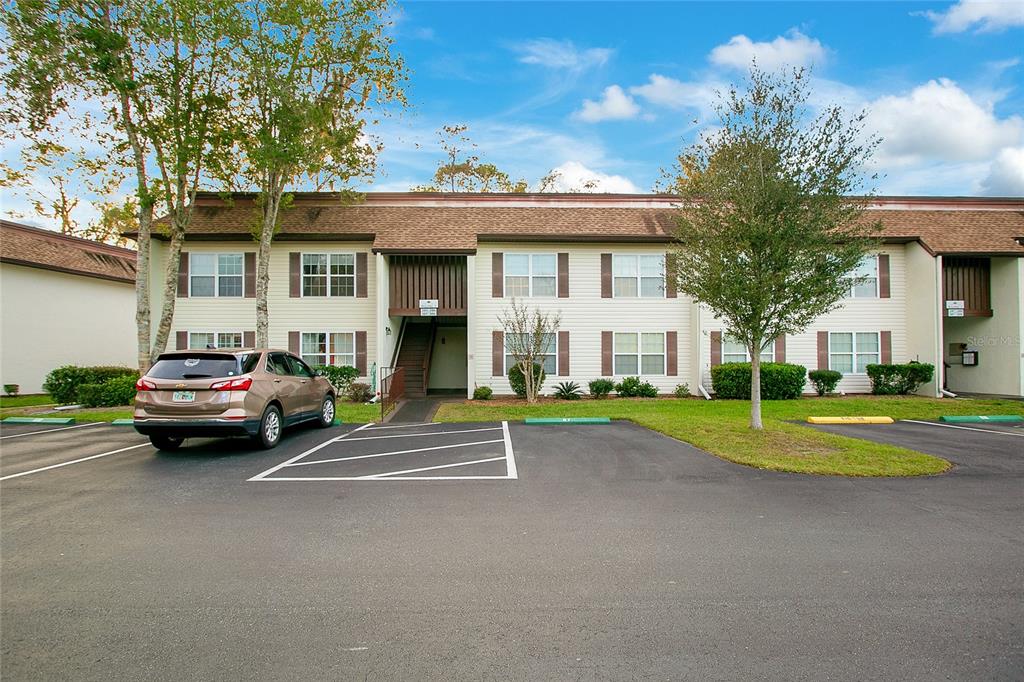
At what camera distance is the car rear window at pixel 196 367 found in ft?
29.3

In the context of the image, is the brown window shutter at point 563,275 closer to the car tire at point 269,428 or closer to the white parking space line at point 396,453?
the white parking space line at point 396,453

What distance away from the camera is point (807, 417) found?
45.4 feet

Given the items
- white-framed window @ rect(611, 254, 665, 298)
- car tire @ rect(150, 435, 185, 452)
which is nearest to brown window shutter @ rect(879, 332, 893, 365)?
white-framed window @ rect(611, 254, 665, 298)

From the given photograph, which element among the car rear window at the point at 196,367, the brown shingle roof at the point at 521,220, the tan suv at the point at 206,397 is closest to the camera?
the tan suv at the point at 206,397

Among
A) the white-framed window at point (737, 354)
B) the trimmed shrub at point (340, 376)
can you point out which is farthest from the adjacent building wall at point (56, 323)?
the white-framed window at point (737, 354)

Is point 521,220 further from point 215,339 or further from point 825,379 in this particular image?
point 825,379

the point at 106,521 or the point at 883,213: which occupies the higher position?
the point at 883,213

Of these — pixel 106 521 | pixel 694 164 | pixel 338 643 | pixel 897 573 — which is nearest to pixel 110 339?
pixel 106 521

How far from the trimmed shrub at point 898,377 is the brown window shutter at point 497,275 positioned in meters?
12.7

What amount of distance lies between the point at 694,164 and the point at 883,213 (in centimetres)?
1325

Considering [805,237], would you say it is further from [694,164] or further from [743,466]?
[743,466]

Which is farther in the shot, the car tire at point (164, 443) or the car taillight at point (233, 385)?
the car tire at point (164, 443)

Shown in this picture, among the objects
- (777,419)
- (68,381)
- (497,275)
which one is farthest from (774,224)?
(68,381)

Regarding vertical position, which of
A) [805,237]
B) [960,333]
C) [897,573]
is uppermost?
[805,237]
